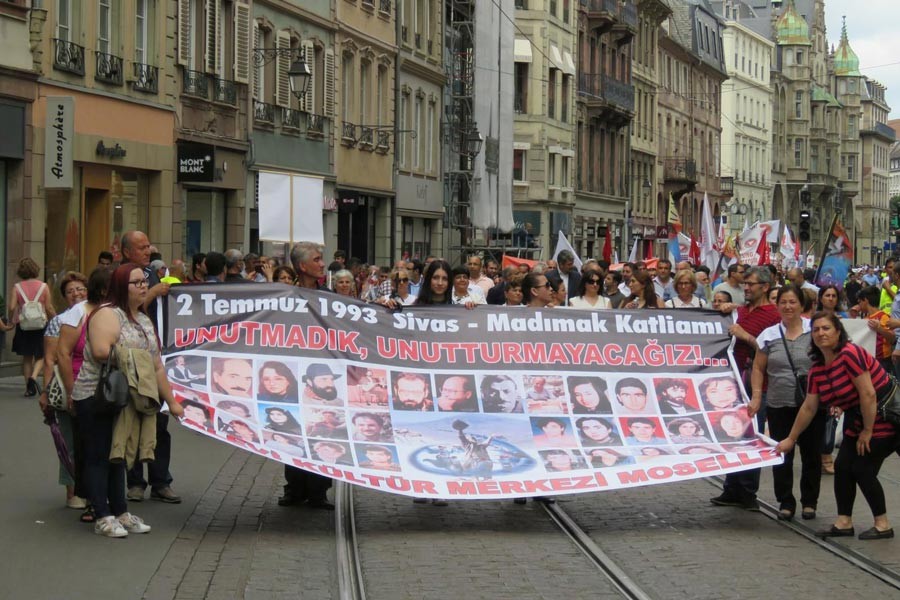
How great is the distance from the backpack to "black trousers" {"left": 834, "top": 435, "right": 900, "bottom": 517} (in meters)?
11.6

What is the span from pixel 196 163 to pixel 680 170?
56.4m

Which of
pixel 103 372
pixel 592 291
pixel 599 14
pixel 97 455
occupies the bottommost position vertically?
pixel 97 455

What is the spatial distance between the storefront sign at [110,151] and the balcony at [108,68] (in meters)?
1.03

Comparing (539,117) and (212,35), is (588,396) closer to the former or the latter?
(212,35)

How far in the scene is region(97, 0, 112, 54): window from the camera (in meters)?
27.0

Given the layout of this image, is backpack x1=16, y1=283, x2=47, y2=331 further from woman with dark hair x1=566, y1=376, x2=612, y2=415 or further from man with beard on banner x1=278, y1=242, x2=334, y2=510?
woman with dark hair x1=566, y1=376, x2=612, y2=415

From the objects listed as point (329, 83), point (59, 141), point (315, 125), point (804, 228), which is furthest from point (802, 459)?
point (804, 228)

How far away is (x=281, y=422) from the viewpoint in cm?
1121

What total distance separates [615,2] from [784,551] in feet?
202

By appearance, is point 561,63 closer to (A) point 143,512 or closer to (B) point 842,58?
(A) point 143,512

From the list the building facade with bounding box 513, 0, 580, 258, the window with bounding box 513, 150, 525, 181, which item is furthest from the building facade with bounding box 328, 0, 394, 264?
the window with bounding box 513, 150, 525, 181

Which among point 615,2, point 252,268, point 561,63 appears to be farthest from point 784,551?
point 615,2

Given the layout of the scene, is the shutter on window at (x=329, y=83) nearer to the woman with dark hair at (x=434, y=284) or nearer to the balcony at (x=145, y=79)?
the balcony at (x=145, y=79)

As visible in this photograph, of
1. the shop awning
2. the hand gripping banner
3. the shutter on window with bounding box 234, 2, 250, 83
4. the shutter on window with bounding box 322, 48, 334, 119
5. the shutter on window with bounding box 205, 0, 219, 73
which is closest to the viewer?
the hand gripping banner
